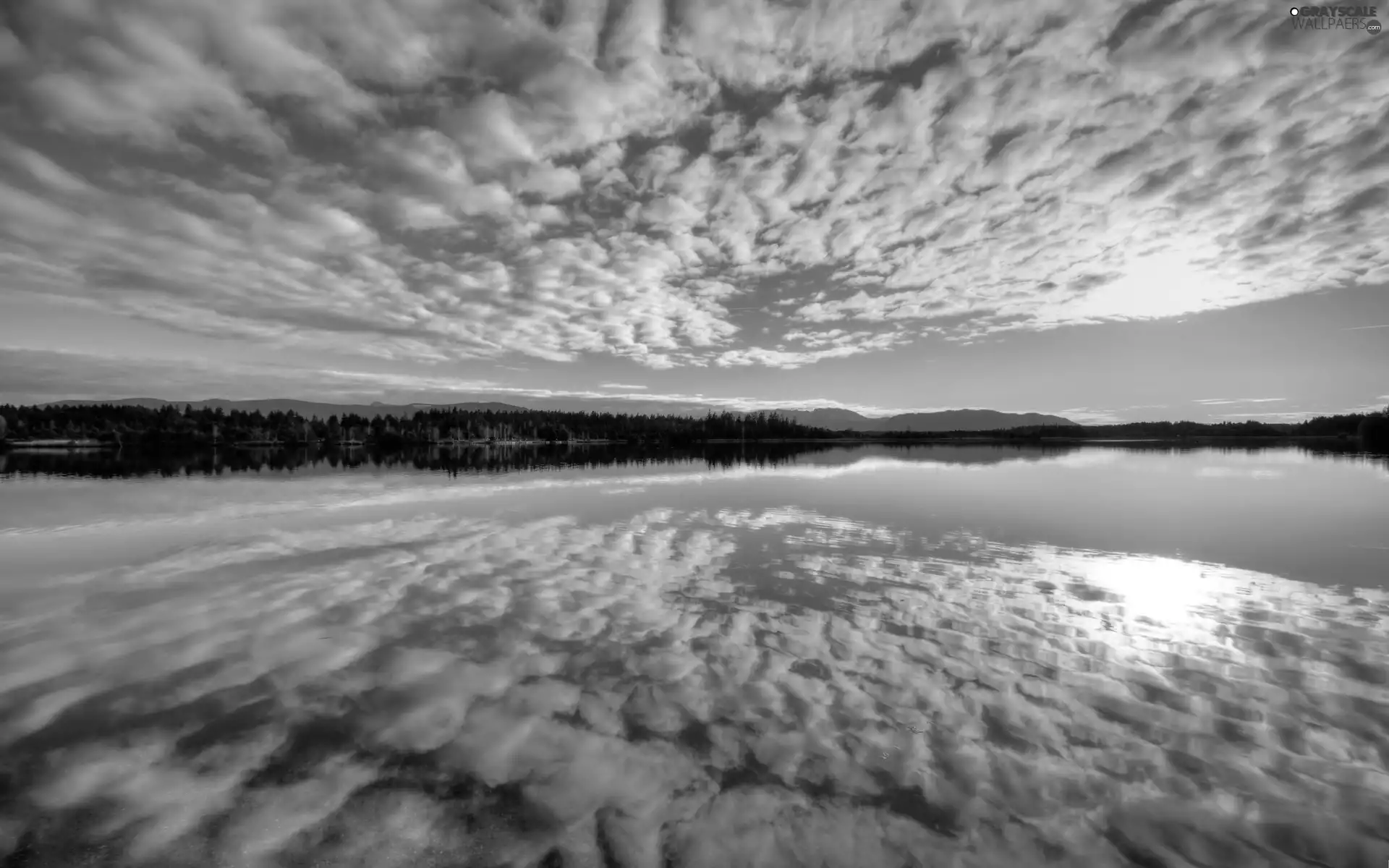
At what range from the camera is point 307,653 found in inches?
370

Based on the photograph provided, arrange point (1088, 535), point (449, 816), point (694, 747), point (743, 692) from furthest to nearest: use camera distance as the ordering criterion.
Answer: point (1088, 535) → point (743, 692) → point (694, 747) → point (449, 816)

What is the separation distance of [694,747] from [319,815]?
3.82 m

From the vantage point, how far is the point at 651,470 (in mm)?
58656

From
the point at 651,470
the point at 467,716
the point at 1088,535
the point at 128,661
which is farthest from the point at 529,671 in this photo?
the point at 651,470

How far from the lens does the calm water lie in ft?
16.9

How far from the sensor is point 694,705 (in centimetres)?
748

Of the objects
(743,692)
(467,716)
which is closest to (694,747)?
(743,692)

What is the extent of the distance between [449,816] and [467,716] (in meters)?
2.01

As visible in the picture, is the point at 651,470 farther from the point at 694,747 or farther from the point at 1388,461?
the point at 1388,461

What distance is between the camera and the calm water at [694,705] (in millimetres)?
5141

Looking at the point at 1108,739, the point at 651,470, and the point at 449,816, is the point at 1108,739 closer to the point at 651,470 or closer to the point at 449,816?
the point at 449,816

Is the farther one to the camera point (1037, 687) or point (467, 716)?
point (1037, 687)

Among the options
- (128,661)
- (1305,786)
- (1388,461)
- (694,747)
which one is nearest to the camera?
(1305,786)

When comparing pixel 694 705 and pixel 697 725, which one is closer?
pixel 697 725
